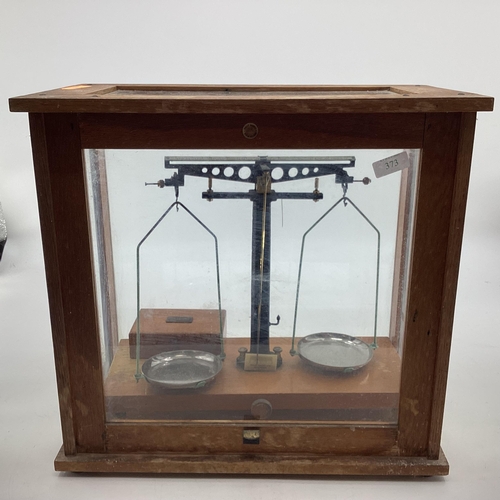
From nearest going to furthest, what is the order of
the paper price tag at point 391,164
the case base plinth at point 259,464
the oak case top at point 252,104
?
the oak case top at point 252,104 → the paper price tag at point 391,164 → the case base plinth at point 259,464

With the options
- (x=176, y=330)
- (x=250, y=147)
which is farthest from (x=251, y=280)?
(x=250, y=147)

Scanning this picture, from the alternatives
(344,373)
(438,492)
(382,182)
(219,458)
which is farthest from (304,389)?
(382,182)

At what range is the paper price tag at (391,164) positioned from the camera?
1.21 metres

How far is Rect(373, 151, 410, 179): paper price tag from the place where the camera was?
1.21 metres

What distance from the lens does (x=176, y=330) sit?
4.53ft

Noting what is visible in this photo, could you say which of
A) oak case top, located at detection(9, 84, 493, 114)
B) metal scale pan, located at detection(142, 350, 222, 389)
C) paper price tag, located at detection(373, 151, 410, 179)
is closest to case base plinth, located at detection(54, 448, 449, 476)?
metal scale pan, located at detection(142, 350, 222, 389)

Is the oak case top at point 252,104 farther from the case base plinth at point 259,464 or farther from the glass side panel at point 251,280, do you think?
the case base plinth at point 259,464

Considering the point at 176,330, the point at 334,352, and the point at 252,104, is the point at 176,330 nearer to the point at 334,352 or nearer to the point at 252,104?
the point at 334,352

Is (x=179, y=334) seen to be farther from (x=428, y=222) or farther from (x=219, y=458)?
(x=428, y=222)

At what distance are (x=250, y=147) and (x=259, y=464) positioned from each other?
629mm

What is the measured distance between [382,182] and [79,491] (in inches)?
32.7

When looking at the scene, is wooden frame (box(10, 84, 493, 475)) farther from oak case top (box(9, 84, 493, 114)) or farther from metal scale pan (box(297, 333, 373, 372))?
metal scale pan (box(297, 333, 373, 372))

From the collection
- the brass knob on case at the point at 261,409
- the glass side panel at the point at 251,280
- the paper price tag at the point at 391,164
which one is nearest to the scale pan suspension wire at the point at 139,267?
the glass side panel at the point at 251,280

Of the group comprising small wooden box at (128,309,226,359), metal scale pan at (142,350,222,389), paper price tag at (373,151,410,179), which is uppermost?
paper price tag at (373,151,410,179)
